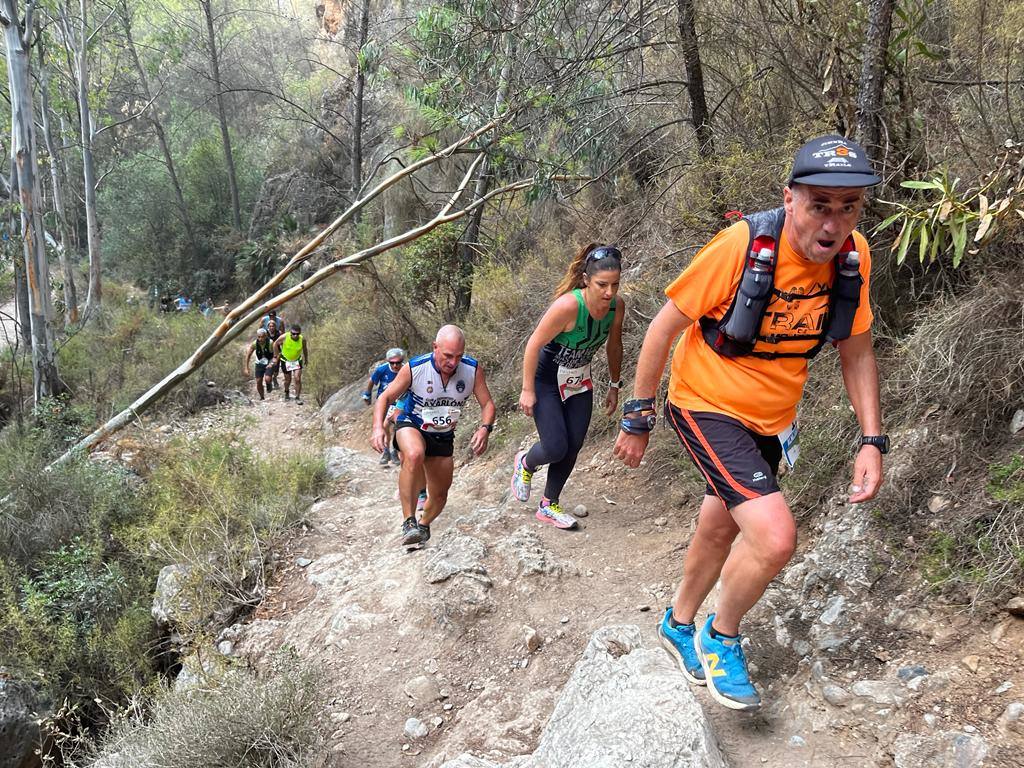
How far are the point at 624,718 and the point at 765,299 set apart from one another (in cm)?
151

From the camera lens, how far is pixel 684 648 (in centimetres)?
269

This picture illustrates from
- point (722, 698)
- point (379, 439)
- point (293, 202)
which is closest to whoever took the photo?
point (722, 698)

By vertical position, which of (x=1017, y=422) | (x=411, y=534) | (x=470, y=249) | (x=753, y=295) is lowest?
(x=411, y=534)

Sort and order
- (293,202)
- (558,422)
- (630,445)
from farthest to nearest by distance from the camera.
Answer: (293,202)
(558,422)
(630,445)

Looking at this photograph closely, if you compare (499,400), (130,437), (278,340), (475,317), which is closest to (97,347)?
(278,340)

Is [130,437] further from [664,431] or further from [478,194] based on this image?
[664,431]

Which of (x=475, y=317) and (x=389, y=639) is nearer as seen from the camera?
(x=389, y=639)

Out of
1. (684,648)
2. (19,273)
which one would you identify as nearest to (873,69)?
(684,648)

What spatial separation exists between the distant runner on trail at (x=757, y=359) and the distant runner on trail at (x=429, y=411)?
251 cm

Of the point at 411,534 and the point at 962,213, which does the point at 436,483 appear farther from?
the point at 962,213

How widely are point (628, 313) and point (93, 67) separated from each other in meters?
25.6

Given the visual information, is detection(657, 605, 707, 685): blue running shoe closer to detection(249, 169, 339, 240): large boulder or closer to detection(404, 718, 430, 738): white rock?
detection(404, 718, 430, 738): white rock

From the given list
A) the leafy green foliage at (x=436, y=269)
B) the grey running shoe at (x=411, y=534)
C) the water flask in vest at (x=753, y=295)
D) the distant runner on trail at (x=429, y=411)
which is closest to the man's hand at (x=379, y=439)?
the distant runner on trail at (x=429, y=411)

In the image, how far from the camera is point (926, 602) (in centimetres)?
277
